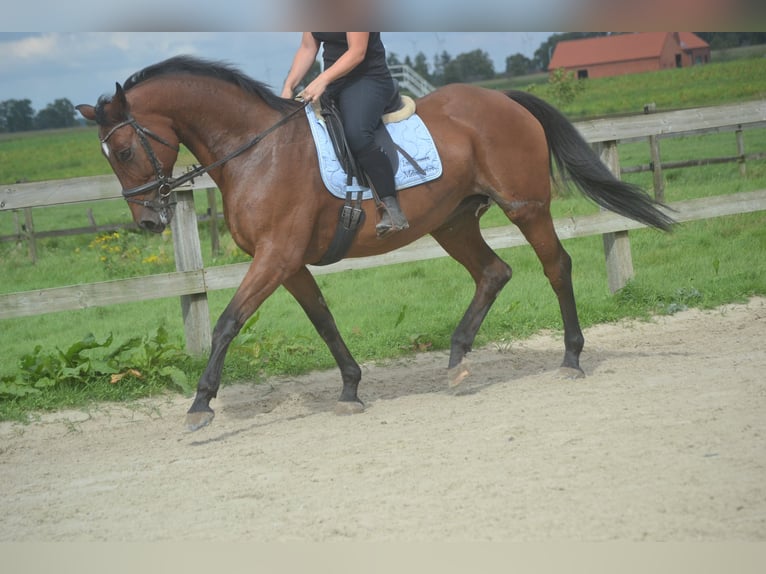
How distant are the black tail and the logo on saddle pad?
113 cm

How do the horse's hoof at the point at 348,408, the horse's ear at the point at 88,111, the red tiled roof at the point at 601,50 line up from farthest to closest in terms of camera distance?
the red tiled roof at the point at 601,50
the horse's hoof at the point at 348,408
the horse's ear at the point at 88,111

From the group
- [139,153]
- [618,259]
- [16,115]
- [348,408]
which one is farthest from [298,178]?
[16,115]

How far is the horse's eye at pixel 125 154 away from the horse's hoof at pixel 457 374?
2587mm

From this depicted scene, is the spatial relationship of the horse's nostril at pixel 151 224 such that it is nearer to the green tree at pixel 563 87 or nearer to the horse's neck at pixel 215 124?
the horse's neck at pixel 215 124

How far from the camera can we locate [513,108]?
5.93 metres

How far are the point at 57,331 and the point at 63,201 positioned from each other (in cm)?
359

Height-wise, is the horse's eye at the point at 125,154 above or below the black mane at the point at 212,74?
below

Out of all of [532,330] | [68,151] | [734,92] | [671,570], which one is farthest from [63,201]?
[68,151]

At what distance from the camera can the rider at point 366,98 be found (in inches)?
202

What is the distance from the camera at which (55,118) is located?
34.3 m

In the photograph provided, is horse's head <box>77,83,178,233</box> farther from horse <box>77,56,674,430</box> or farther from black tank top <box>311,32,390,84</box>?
black tank top <box>311,32,390,84</box>

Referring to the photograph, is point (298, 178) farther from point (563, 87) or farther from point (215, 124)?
point (563, 87)

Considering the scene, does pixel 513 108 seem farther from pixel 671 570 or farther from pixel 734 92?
pixel 734 92

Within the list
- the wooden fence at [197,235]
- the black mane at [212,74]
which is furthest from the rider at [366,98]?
the wooden fence at [197,235]
